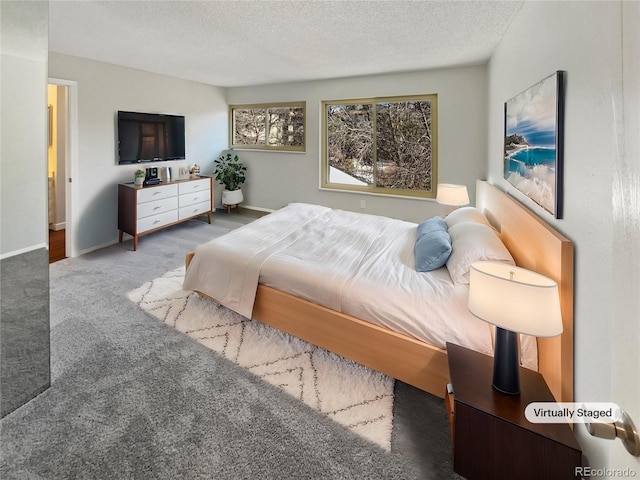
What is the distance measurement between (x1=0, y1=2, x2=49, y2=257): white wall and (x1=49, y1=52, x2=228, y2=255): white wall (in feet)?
8.98

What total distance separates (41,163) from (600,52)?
2647mm

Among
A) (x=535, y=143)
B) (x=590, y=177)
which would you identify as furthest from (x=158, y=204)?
(x=590, y=177)

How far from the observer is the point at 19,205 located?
1713 millimetres

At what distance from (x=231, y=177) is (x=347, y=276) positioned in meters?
4.76

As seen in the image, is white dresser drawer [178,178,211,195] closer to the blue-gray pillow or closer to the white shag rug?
the white shag rug

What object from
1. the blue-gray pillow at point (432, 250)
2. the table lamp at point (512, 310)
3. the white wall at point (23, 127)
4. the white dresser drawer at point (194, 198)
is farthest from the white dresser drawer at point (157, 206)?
the table lamp at point (512, 310)

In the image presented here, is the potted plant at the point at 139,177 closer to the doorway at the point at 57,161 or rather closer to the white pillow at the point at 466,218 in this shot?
the doorway at the point at 57,161

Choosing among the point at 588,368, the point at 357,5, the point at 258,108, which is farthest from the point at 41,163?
the point at 258,108

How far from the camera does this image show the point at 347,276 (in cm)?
222

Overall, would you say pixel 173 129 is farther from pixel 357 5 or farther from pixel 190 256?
pixel 357 5

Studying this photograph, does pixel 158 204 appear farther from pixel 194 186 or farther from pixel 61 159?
pixel 61 159

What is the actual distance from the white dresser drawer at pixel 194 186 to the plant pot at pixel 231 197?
55 cm

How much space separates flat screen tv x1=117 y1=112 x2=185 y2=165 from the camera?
4617mm

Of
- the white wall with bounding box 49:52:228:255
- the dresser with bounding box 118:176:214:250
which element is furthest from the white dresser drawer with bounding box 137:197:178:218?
the white wall with bounding box 49:52:228:255
